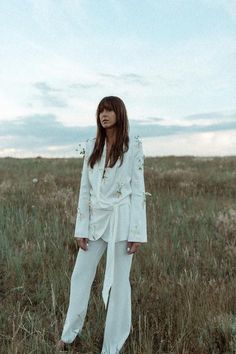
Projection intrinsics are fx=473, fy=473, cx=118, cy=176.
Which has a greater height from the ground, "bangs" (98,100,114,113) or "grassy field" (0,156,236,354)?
"bangs" (98,100,114,113)

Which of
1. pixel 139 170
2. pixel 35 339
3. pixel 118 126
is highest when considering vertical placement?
pixel 118 126

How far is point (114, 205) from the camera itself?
3.74m

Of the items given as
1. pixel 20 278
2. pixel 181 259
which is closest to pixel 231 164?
pixel 181 259

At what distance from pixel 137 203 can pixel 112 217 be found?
0.24 m

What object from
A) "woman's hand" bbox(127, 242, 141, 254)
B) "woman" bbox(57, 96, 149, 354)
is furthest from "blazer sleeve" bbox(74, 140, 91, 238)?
"woman's hand" bbox(127, 242, 141, 254)

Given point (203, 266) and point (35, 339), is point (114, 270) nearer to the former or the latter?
point (35, 339)

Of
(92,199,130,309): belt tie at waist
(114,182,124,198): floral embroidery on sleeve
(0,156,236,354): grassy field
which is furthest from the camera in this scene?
(0,156,236,354): grassy field

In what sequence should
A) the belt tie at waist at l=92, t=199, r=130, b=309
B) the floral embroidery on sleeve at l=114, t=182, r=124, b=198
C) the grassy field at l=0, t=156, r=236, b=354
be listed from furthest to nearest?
the grassy field at l=0, t=156, r=236, b=354 < the floral embroidery on sleeve at l=114, t=182, r=124, b=198 < the belt tie at waist at l=92, t=199, r=130, b=309

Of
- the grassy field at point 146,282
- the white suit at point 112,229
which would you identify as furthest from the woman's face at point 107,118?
the grassy field at point 146,282

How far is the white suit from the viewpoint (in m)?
3.73

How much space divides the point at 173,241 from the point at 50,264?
2.04 meters

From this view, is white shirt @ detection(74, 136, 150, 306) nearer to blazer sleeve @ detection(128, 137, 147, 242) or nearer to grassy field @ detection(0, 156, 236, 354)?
blazer sleeve @ detection(128, 137, 147, 242)

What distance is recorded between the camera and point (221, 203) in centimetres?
Result: 1041

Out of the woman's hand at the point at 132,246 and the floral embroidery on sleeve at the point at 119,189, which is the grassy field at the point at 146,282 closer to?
the woman's hand at the point at 132,246
